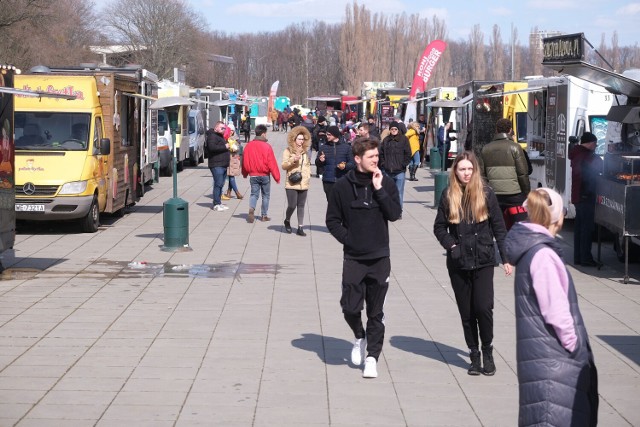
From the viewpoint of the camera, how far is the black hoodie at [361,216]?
774cm

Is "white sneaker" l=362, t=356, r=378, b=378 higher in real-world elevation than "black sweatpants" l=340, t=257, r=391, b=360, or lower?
lower

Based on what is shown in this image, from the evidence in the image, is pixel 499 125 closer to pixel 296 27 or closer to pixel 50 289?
pixel 50 289

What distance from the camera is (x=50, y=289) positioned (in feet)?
37.7

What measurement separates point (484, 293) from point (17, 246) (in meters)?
9.15

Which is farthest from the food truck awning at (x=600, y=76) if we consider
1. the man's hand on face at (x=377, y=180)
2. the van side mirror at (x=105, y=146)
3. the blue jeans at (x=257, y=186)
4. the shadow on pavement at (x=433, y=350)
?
the van side mirror at (x=105, y=146)

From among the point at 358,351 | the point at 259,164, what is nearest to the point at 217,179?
the point at 259,164

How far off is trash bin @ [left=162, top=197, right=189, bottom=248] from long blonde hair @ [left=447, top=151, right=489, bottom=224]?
7243 mm

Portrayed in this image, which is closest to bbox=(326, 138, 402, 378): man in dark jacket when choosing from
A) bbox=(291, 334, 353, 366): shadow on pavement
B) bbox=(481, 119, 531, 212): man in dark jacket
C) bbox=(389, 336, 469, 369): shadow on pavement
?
bbox=(291, 334, 353, 366): shadow on pavement

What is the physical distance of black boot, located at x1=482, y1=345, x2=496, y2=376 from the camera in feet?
25.8

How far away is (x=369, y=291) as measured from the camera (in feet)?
25.9

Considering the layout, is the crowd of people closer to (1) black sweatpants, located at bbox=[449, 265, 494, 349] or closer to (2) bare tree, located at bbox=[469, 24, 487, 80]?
(1) black sweatpants, located at bbox=[449, 265, 494, 349]

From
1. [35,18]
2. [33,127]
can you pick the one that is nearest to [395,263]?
[33,127]

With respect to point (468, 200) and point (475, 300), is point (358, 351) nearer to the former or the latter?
point (475, 300)

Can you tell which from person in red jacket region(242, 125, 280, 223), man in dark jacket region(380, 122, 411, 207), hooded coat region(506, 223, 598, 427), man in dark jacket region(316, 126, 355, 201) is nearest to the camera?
hooded coat region(506, 223, 598, 427)
